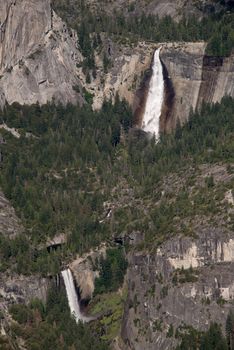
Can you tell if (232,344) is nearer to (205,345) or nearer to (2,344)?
(205,345)

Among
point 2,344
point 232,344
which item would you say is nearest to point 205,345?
point 232,344
